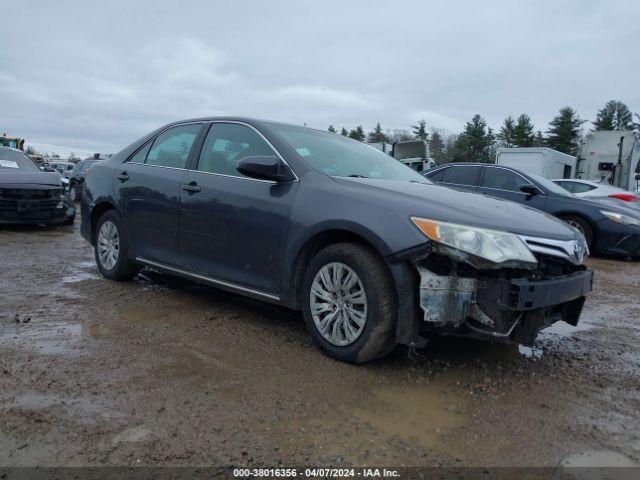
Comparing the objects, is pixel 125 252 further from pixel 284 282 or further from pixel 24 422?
pixel 24 422

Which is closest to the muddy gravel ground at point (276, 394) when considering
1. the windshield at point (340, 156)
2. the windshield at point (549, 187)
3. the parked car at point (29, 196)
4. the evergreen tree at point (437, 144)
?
the windshield at point (340, 156)

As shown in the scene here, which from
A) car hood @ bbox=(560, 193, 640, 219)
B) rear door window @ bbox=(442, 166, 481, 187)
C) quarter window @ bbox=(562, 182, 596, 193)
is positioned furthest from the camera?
quarter window @ bbox=(562, 182, 596, 193)

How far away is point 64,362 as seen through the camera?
129 inches

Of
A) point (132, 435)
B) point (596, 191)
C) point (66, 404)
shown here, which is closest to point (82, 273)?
point (66, 404)

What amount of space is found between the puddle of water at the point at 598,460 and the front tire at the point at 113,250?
13.4 feet


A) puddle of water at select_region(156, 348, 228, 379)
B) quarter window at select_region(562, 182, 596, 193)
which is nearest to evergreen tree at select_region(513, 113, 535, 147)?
quarter window at select_region(562, 182, 596, 193)

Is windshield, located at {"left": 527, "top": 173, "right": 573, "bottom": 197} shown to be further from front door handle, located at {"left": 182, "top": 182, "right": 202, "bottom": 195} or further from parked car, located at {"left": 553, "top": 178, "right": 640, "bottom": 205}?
front door handle, located at {"left": 182, "top": 182, "right": 202, "bottom": 195}

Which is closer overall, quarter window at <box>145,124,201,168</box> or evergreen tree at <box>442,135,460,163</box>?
quarter window at <box>145,124,201,168</box>

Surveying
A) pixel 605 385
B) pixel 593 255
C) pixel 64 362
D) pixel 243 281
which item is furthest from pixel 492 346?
pixel 593 255

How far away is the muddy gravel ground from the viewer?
240cm

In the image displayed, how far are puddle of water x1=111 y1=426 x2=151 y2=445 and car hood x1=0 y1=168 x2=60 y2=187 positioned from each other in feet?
26.0

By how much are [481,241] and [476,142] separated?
54.6 meters

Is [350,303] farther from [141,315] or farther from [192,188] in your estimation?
[141,315]

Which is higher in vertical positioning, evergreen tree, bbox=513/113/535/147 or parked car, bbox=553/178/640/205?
evergreen tree, bbox=513/113/535/147
